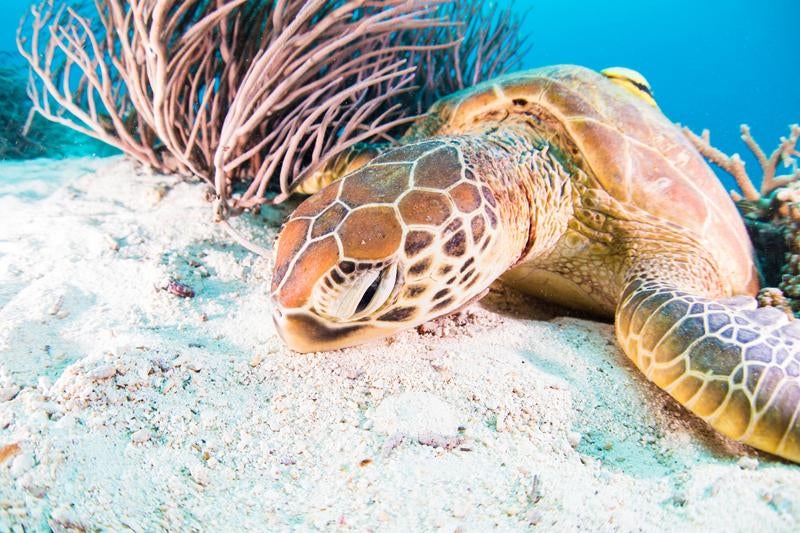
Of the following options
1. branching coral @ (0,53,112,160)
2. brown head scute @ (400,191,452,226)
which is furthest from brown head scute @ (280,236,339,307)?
branching coral @ (0,53,112,160)

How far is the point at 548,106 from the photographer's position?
2.56 metres

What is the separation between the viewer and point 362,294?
4.72ft

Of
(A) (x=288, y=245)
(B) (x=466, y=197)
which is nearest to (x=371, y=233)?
(A) (x=288, y=245)

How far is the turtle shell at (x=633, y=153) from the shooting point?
2.33 m

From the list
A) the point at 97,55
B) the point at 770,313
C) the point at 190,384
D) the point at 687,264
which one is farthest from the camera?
the point at 97,55

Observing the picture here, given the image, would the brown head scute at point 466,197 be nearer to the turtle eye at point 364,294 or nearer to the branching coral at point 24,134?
the turtle eye at point 364,294

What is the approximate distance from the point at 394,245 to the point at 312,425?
619 millimetres

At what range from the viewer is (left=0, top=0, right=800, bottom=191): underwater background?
49781mm

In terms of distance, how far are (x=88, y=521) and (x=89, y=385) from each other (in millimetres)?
517

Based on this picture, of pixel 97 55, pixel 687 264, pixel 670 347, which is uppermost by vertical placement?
pixel 687 264

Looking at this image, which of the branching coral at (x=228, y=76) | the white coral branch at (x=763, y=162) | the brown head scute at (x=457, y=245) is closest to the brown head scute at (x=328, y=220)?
the brown head scute at (x=457, y=245)

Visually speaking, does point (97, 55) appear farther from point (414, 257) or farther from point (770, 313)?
point (770, 313)

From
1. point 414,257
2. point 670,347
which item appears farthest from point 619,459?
point 414,257

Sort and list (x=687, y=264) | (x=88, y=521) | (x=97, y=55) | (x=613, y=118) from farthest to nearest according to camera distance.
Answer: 1. (x=97, y=55)
2. (x=613, y=118)
3. (x=687, y=264)
4. (x=88, y=521)
